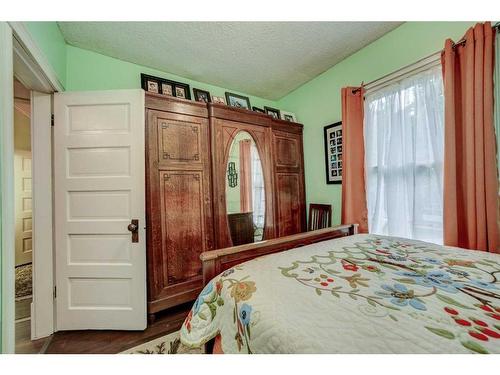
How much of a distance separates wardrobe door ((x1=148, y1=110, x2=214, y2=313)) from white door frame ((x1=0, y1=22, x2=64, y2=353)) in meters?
0.74

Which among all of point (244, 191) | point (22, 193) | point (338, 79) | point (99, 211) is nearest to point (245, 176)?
point (244, 191)

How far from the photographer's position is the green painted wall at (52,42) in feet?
4.15

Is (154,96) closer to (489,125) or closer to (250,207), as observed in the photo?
(250,207)

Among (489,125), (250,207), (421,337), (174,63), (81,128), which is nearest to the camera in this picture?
(421,337)

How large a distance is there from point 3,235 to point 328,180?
2674mm

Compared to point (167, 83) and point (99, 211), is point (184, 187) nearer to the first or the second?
point (99, 211)

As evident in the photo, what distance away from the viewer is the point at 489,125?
1.28m

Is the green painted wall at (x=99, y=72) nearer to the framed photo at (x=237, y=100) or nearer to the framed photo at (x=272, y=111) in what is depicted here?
the framed photo at (x=237, y=100)

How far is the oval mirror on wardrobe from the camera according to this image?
2.29 m

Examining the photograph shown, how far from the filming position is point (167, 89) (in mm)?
2225

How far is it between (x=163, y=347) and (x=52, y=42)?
97.4 inches

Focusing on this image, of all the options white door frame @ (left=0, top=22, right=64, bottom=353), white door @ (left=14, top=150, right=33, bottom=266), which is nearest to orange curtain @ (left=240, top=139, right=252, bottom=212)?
white door frame @ (left=0, top=22, right=64, bottom=353)

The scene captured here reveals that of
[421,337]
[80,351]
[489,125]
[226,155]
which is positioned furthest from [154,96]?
[489,125]

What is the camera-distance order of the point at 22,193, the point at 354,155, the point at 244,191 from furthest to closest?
the point at 22,193 → the point at 244,191 → the point at 354,155
